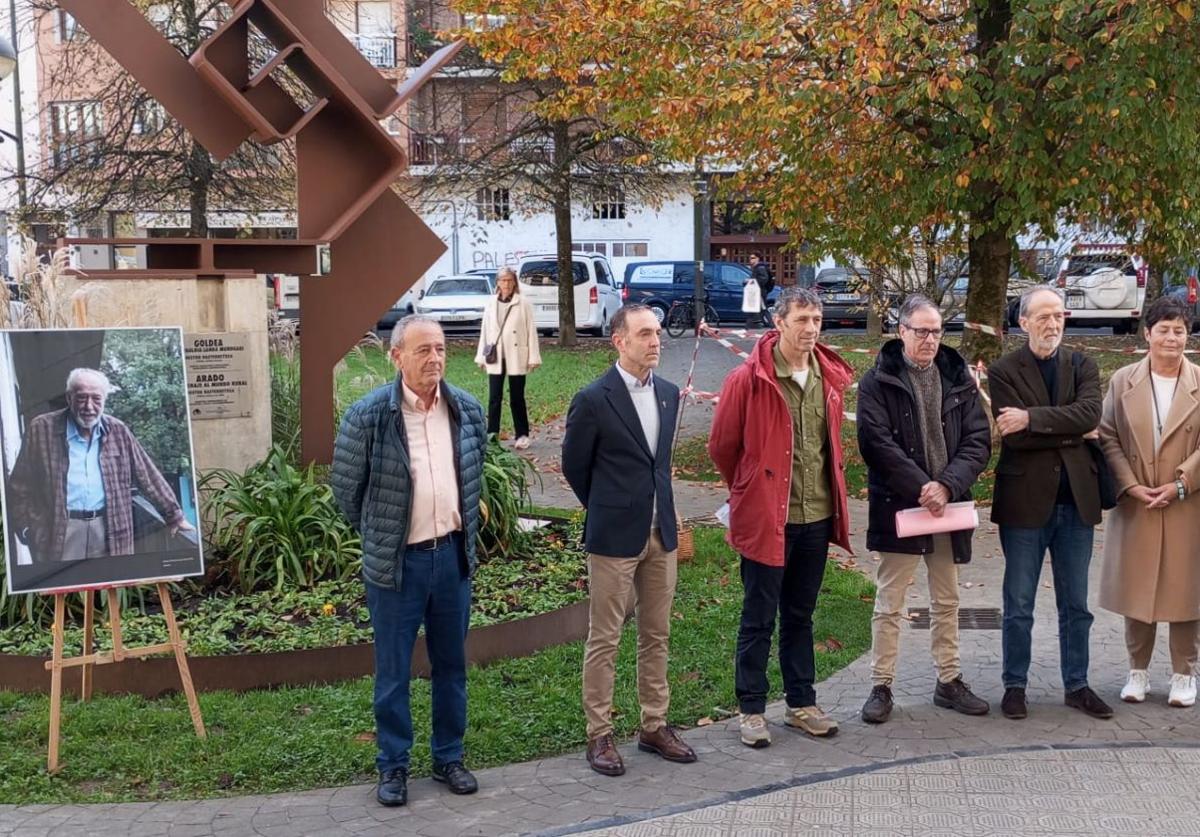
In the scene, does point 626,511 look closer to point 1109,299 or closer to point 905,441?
point 905,441

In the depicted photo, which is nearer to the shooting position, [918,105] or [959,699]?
[959,699]

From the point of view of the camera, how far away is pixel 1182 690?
239 inches

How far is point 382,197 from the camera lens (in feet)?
28.5

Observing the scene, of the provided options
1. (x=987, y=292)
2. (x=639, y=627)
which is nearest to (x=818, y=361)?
(x=639, y=627)

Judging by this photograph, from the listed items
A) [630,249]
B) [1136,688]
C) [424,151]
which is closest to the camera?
[1136,688]

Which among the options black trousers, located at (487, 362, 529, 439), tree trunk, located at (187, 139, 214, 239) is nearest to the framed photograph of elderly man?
black trousers, located at (487, 362, 529, 439)

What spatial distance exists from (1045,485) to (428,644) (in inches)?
111

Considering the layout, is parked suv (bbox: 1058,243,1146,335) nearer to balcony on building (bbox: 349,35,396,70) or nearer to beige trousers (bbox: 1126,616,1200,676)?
balcony on building (bbox: 349,35,396,70)

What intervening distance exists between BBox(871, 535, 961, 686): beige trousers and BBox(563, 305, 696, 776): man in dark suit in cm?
106

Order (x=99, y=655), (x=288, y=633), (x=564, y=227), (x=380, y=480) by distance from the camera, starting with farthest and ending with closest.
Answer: (x=564, y=227), (x=288, y=633), (x=99, y=655), (x=380, y=480)

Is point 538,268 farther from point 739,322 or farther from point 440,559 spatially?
point 440,559

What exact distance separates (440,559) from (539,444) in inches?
356

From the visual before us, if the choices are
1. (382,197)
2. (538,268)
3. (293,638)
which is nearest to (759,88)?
(382,197)

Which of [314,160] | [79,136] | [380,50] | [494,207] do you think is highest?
[380,50]
